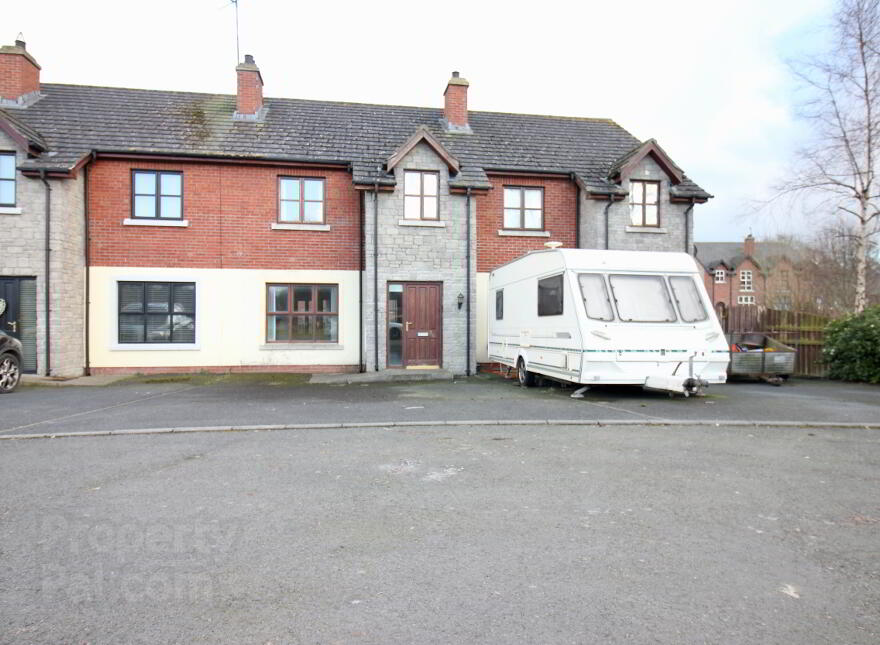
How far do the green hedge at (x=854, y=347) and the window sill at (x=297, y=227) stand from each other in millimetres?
13783

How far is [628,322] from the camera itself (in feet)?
33.8

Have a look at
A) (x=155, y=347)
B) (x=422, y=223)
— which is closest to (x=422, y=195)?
(x=422, y=223)

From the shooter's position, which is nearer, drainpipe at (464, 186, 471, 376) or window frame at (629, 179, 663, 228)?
drainpipe at (464, 186, 471, 376)

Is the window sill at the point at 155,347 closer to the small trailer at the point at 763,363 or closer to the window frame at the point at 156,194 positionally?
the window frame at the point at 156,194

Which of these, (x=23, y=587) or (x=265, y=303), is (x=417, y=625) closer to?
(x=23, y=587)

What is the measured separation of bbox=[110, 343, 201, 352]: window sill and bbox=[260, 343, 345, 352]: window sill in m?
1.81

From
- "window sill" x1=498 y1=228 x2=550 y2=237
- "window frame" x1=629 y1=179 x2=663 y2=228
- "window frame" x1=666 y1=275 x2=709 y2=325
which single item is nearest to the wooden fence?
"window frame" x1=629 y1=179 x2=663 y2=228

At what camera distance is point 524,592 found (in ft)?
10.7

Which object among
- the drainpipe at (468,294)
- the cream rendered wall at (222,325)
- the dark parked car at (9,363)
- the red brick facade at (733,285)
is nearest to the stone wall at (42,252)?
the cream rendered wall at (222,325)

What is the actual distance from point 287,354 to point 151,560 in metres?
12.5

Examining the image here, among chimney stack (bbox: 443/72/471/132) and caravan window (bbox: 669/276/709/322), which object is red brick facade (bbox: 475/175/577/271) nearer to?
chimney stack (bbox: 443/72/471/132)

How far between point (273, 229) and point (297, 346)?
10.6 feet

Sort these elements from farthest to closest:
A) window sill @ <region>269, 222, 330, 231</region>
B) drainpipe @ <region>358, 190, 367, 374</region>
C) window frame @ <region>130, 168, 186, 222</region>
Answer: drainpipe @ <region>358, 190, 367, 374</region> → window sill @ <region>269, 222, 330, 231</region> → window frame @ <region>130, 168, 186, 222</region>

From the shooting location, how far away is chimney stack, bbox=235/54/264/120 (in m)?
17.4
